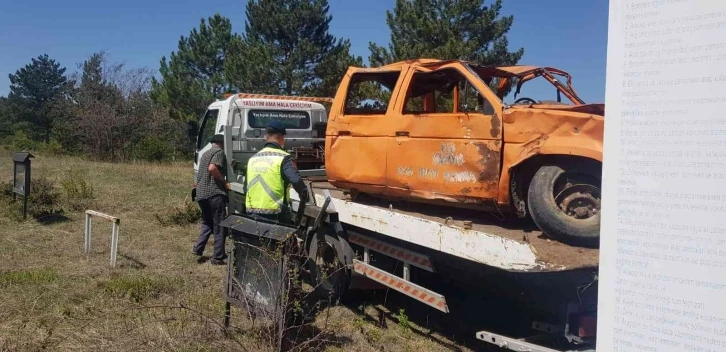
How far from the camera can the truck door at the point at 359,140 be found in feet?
17.6

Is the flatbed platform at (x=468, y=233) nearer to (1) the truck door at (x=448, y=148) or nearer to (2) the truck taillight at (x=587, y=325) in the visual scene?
(1) the truck door at (x=448, y=148)

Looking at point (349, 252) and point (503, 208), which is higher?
point (503, 208)

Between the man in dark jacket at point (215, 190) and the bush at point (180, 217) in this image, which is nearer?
the man in dark jacket at point (215, 190)

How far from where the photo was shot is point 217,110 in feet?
31.8

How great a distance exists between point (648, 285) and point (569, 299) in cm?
223

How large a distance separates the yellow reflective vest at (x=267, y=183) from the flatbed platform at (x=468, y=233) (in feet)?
2.41

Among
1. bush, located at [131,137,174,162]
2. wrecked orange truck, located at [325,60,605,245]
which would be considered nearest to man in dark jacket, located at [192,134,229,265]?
wrecked orange truck, located at [325,60,605,245]

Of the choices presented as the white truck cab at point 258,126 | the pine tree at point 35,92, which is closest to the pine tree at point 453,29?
the white truck cab at point 258,126

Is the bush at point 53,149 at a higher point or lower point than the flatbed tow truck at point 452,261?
higher

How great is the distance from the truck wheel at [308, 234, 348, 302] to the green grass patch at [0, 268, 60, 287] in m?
3.05

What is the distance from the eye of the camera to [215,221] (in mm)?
8047

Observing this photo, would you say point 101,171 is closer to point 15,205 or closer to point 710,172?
point 15,205

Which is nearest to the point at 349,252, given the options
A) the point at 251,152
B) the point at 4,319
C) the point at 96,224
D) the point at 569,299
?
the point at 569,299

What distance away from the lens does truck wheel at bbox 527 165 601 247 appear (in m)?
3.86
